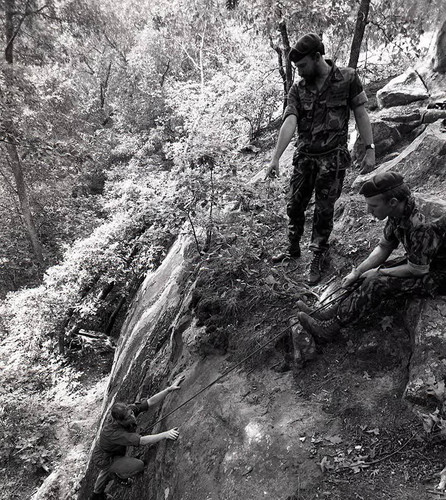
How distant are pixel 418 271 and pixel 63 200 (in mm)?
18775

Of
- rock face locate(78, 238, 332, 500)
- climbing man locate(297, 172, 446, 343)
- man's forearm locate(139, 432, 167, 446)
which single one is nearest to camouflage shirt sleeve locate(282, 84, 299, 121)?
climbing man locate(297, 172, 446, 343)

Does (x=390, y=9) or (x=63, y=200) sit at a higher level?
(x=390, y=9)

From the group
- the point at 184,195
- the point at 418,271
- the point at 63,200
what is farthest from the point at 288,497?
the point at 63,200

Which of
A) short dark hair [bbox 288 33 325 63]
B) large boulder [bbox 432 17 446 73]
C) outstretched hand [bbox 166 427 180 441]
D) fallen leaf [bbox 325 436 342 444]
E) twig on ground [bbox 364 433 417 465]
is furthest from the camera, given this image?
large boulder [bbox 432 17 446 73]

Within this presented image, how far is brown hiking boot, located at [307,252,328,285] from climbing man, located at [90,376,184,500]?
76.5 inches

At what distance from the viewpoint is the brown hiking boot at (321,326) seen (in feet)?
12.5

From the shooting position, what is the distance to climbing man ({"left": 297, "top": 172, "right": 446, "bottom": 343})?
3291mm

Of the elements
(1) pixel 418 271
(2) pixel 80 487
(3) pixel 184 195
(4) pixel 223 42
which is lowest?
(2) pixel 80 487

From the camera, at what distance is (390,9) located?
7.64 meters

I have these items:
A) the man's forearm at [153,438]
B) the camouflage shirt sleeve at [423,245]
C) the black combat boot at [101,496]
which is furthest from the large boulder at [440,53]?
the black combat boot at [101,496]

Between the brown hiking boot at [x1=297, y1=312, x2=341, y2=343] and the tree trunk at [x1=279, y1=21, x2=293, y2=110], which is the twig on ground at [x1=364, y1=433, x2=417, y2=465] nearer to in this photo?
the brown hiking boot at [x1=297, y1=312, x2=341, y2=343]

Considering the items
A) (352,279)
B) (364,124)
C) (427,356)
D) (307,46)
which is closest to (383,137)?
(364,124)

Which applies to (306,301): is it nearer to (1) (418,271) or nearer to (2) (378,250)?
(2) (378,250)

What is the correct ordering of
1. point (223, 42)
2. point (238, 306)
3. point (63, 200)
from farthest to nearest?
point (223, 42) < point (63, 200) < point (238, 306)
